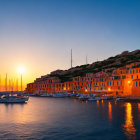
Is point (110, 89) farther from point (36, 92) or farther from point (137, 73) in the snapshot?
point (36, 92)

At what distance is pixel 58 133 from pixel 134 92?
180ft

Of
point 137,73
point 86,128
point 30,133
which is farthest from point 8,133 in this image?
point 137,73

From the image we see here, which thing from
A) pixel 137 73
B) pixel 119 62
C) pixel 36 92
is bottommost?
pixel 36 92

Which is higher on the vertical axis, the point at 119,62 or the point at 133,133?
the point at 119,62

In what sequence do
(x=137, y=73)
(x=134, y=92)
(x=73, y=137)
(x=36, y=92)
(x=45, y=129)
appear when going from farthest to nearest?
(x=36, y=92) < (x=137, y=73) < (x=134, y=92) < (x=45, y=129) < (x=73, y=137)

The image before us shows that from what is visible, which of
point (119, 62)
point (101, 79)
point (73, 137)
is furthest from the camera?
point (119, 62)

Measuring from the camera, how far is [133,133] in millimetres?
25781

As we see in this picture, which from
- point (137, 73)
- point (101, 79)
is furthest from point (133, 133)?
point (101, 79)

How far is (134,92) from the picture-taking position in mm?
74188

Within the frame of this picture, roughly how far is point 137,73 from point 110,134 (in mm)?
59158

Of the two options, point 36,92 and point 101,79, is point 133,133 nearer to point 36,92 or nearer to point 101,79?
point 101,79

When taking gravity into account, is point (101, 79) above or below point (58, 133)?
above

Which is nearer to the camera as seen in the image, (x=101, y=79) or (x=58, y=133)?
(x=58, y=133)

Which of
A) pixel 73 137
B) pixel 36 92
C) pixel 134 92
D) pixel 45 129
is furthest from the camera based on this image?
pixel 36 92
